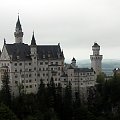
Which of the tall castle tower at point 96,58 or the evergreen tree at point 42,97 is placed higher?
the tall castle tower at point 96,58

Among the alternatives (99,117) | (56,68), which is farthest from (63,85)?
(99,117)

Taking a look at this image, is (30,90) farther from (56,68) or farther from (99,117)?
(99,117)

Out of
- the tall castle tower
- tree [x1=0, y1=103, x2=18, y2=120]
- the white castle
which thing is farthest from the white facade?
tree [x1=0, y1=103, x2=18, y2=120]

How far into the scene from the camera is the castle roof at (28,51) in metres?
105

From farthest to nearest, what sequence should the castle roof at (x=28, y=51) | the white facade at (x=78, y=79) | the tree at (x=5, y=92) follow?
1. the white facade at (x=78, y=79)
2. the castle roof at (x=28, y=51)
3. the tree at (x=5, y=92)

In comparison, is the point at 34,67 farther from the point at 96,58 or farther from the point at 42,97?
the point at 96,58

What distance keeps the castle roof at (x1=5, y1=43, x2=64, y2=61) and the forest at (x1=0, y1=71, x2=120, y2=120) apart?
611cm

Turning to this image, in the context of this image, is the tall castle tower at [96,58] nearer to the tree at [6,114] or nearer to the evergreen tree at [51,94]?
the evergreen tree at [51,94]

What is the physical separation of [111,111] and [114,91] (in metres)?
5.46

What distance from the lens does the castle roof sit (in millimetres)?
104625

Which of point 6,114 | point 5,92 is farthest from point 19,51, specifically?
point 6,114

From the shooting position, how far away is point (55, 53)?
110 metres

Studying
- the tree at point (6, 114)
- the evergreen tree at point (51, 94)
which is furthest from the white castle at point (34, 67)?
the tree at point (6, 114)

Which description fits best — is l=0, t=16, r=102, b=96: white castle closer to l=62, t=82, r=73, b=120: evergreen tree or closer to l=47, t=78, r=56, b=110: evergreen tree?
l=47, t=78, r=56, b=110: evergreen tree
